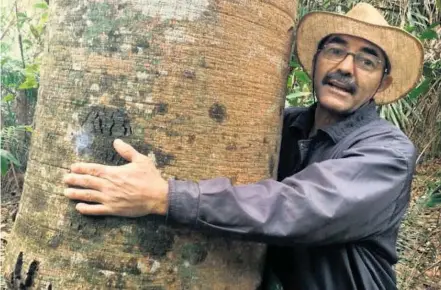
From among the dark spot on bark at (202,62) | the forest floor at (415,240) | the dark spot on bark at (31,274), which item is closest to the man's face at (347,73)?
the dark spot on bark at (202,62)

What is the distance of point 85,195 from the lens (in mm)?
1530

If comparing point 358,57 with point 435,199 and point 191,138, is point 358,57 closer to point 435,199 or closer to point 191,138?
point 191,138

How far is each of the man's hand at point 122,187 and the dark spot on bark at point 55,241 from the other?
0.11m

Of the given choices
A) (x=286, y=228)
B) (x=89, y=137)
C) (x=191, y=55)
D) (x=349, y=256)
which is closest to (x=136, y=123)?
(x=89, y=137)

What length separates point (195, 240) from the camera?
1625 mm

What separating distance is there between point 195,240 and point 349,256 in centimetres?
64

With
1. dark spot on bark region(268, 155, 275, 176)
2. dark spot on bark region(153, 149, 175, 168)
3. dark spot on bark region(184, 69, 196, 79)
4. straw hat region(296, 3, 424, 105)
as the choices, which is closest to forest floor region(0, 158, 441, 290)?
straw hat region(296, 3, 424, 105)

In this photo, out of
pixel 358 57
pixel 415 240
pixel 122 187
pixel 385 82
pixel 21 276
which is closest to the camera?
Result: pixel 122 187

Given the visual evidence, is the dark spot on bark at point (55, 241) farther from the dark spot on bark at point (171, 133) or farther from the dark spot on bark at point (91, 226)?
the dark spot on bark at point (171, 133)

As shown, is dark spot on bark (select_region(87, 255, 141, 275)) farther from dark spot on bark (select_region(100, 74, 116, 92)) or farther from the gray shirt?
dark spot on bark (select_region(100, 74, 116, 92))

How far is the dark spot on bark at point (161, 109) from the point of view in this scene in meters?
1.55

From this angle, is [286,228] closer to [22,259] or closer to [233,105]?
[233,105]

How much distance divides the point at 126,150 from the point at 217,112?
298 millimetres

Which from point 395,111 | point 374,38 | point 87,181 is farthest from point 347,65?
point 395,111
